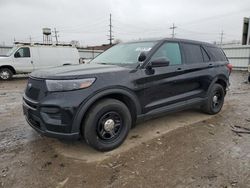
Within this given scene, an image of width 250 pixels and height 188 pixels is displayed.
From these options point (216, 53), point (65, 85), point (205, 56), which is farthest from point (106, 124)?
point (216, 53)

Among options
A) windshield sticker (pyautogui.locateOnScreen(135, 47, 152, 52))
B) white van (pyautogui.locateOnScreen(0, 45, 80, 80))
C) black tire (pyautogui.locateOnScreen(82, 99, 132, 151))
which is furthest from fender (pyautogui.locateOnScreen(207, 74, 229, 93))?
white van (pyautogui.locateOnScreen(0, 45, 80, 80))

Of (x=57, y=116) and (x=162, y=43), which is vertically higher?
(x=162, y=43)

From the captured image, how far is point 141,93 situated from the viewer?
3.57 m

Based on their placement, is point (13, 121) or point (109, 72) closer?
point (109, 72)

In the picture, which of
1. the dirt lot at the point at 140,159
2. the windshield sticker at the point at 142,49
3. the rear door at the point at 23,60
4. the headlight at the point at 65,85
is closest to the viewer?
the dirt lot at the point at 140,159

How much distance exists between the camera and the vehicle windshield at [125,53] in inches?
154

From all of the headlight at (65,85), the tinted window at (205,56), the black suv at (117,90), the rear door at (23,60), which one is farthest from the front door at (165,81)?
the rear door at (23,60)

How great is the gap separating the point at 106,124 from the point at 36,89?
1.14 m

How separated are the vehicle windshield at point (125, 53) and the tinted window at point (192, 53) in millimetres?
910

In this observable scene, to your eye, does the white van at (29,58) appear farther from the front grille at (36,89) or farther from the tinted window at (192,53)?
the tinted window at (192,53)

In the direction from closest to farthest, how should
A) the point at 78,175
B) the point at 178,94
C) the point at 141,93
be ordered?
the point at 78,175, the point at 141,93, the point at 178,94

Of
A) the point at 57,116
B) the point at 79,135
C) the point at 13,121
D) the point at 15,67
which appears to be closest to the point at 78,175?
the point at 79,135

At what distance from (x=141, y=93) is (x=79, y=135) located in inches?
48.0

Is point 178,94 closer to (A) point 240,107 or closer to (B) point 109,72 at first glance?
(B) point 109,72
